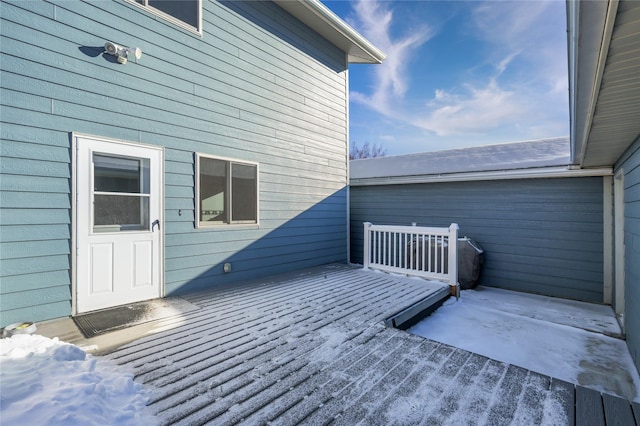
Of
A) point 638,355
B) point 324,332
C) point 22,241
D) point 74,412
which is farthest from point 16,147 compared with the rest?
point 638,355

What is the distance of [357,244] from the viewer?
8328mm

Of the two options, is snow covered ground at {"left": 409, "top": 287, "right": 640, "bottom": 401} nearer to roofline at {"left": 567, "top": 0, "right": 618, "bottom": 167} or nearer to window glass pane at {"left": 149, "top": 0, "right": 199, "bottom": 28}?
roofline at {"left": 567, "top": 0, "right": 618, "bottom": 167}

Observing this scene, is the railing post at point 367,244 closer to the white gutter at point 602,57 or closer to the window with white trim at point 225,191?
the window with white trim at point 225,191

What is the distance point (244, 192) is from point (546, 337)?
458 cm

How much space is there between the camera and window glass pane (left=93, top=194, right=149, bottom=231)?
333 cm

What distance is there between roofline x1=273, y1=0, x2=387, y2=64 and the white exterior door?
3675mm

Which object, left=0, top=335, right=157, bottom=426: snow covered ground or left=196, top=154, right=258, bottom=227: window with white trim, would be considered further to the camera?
left=196, top=154, right=258, bottom=227: window with white trim

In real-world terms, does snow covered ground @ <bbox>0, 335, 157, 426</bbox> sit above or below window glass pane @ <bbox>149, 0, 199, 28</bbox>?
below

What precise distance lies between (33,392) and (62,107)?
2732 mm

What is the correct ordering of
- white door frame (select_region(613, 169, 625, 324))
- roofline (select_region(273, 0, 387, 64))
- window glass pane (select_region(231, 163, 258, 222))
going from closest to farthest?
white door frame (select_region(613, 169, 625, 324)), window glass pane (select_region(231, 163, 258, 222)), roofline (select_region(273, 0, 387, 64))

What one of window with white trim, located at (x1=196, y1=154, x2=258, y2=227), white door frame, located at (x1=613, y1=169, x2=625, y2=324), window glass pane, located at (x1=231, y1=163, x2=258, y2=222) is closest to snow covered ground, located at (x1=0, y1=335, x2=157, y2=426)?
window with white trim, located at (x1=196, y1=154, x2=258, y2=227)

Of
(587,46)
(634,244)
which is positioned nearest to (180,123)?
(587,46)

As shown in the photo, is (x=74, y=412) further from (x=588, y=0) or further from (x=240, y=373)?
(x=588, y=0)

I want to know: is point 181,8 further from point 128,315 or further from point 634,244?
point 634,244
